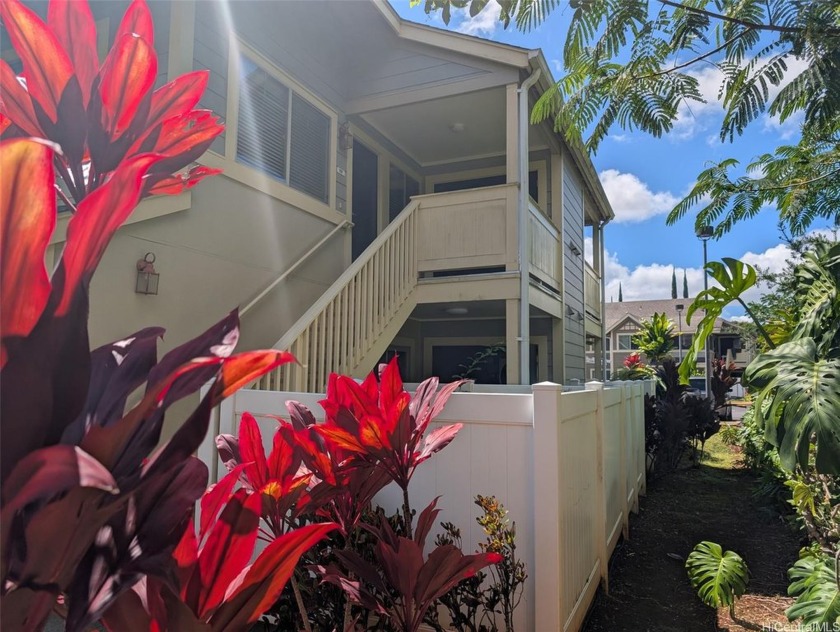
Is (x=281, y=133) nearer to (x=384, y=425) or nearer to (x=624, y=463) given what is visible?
(x=384, y=425)

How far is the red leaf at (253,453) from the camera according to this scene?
179 centimetres

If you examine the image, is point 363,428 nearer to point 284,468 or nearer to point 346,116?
point 284,468

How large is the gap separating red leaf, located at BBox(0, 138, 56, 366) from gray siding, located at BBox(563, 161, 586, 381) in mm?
8638

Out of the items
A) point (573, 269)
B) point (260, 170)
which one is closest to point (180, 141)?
point (260, 170)

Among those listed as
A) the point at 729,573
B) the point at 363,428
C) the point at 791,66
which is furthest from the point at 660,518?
the point at 363,428

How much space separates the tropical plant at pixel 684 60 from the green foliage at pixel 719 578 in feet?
9.30

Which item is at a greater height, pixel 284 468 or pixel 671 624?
pixel 284 468

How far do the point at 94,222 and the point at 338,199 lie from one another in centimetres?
621

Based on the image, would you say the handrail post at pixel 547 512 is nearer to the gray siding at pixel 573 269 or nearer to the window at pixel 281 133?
the window at pixel 281 133

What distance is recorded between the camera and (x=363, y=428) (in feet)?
6.27

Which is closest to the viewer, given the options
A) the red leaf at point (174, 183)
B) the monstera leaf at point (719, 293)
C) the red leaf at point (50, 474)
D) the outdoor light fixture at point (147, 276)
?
the red leaf at point (50, 474)

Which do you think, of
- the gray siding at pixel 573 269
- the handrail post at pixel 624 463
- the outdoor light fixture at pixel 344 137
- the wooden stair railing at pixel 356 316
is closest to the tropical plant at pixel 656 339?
the gray siding at pixel 573 269

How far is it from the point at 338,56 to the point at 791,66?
5.17 meters

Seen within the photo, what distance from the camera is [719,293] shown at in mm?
3969
